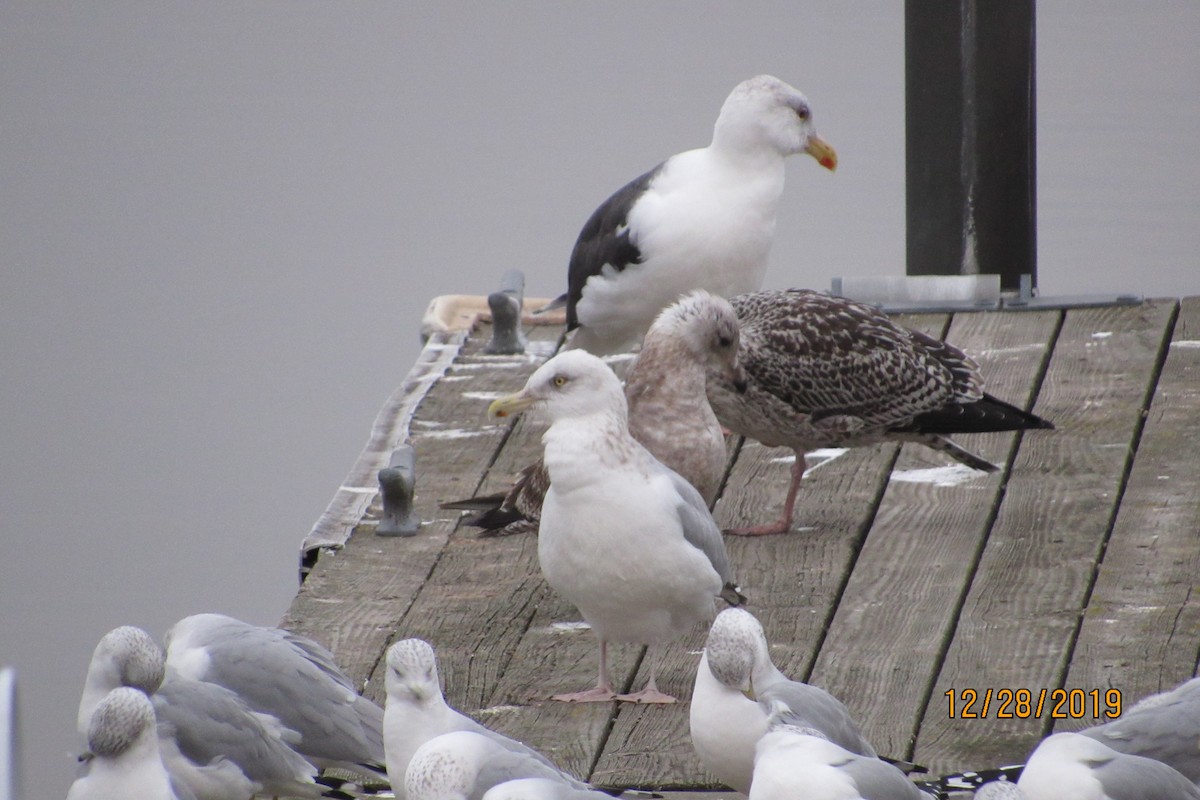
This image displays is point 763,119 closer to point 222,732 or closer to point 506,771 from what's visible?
point 222,732

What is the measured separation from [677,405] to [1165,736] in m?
1.61

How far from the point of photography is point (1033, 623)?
417 cm

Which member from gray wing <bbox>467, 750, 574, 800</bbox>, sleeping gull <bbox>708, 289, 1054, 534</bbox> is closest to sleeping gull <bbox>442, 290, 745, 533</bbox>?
sleeping gull <bbox>708, 289, 1054, 534</bbox>

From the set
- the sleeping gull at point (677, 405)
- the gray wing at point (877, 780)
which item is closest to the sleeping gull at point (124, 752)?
the gray wing at point (877, 780)

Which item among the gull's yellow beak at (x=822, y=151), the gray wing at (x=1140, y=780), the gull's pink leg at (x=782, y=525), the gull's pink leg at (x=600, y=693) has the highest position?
the gull's yellow beak at (x=822, y=151)

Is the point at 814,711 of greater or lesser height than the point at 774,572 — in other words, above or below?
above

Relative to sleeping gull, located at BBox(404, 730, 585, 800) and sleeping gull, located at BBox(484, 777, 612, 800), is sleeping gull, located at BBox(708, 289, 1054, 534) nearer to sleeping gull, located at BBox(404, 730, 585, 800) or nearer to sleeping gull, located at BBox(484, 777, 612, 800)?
sleeping gull, located at BBox(404, 730, 585, 800)

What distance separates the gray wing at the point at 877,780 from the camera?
2.98 metres

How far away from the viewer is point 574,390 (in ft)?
13.4

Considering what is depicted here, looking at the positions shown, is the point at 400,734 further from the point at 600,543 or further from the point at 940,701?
the point at 940,701

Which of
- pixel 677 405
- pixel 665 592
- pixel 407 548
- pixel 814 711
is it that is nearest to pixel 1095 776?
pixel 814 711

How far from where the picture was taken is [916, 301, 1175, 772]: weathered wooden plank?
3.77 metres

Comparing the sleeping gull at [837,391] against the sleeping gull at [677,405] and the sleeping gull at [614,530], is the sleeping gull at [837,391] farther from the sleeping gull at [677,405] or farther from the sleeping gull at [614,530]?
the sleeping gull at [614,530]

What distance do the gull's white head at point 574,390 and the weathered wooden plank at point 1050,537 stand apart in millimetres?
897
